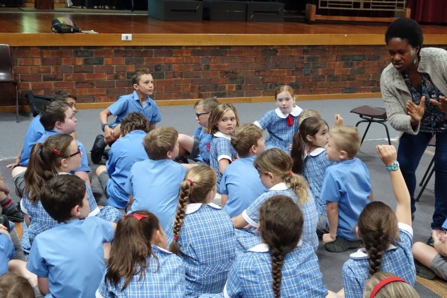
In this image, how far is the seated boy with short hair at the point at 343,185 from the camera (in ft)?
10.9

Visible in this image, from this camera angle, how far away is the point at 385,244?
7.18 feet

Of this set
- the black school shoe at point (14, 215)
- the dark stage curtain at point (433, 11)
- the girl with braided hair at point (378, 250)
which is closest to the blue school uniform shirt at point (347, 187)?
the girl with braided hair at point (378, 250)

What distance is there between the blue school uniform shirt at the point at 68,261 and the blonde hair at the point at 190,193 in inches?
12.1

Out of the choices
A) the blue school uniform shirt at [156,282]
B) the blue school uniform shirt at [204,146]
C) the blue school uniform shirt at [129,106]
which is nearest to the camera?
the blue school uniform shirt at [156,282]

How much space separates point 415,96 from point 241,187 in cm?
112

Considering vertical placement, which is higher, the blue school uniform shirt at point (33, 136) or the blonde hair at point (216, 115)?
the blonde hair at point (216, 115)

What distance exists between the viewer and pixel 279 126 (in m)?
4.54

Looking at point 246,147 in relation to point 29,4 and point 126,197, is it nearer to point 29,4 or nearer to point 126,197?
point 126,197

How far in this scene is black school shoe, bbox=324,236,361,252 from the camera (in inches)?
135

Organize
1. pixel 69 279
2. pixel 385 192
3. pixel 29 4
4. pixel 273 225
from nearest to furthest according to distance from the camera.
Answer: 1. pixel 273 225
2. pixel 69 279
3. pixel 385 192
4. pixel 29 4

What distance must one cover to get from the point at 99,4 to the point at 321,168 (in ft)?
24.9

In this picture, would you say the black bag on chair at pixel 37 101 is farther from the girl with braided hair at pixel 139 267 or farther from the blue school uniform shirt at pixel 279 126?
the girl with braided hair at pixel 139 267

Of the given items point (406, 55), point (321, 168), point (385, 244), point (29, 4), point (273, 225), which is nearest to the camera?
point (273, 225)

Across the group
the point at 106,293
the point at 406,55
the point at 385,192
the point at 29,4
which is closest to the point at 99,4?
the point at 29,4
